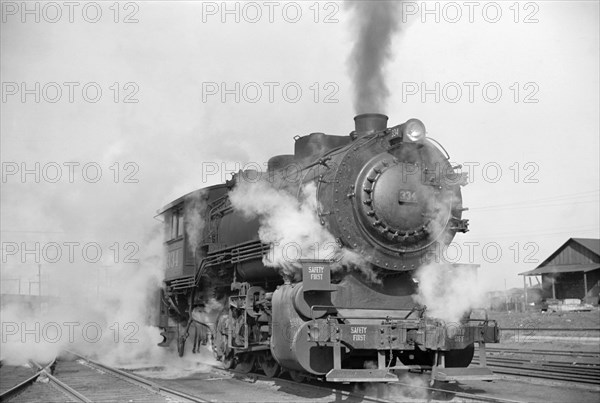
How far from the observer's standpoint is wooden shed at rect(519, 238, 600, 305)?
1469 inches

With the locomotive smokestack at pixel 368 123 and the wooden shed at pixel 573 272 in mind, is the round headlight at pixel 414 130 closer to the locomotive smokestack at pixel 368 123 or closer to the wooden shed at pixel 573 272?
the locomotive smokestack at pixel 368 123

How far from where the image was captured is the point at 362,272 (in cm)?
956

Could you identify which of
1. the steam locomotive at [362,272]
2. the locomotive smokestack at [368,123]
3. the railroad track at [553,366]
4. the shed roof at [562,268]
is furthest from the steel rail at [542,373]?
the shed roof at [562,268]

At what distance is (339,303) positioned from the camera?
30.8 feet

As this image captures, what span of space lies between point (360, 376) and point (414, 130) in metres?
3.58

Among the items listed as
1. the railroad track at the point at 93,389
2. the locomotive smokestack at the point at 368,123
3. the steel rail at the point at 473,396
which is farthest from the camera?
the locomotive smokestack at the point at 368,123

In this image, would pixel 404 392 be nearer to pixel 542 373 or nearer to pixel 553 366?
pixel 542 373

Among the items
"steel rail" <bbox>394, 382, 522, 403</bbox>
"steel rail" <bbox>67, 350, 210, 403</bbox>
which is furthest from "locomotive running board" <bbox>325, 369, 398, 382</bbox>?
"steel rail" <bbox>67, 350, 210, 403</bbox>

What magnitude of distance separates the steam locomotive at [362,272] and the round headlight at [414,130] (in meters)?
0.01

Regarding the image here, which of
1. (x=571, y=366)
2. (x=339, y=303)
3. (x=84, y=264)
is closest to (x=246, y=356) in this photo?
(x=339, y=303)

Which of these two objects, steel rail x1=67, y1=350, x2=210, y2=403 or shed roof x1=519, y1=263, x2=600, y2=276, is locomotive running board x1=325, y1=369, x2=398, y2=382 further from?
shed roof x1=519, y1=263, x2=600, y2=276

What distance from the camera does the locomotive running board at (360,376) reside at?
26.8 ft

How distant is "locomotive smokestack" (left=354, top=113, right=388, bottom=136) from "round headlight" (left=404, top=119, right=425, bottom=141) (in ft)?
2.79

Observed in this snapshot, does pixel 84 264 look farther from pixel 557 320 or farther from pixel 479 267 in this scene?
pixel 557 320
